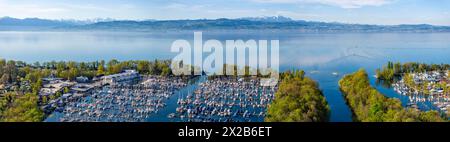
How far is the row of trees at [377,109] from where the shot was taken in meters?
4.07

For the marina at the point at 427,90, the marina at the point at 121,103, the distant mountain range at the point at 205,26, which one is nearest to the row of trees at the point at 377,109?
the marina at the point at 427,90

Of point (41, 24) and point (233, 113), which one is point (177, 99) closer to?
point (233, 113)

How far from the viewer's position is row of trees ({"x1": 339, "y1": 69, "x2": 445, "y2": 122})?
407 cm

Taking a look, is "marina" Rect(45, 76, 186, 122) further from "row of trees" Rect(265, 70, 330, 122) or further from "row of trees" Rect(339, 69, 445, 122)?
"row of trees" Rect(339, 69, 445, 122)

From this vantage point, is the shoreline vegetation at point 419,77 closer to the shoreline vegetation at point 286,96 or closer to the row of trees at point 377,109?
the shoreline vegetation at point 286,96

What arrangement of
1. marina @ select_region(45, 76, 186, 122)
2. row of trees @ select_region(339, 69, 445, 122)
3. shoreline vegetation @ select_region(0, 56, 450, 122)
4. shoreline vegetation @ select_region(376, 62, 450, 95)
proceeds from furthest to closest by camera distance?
shoreline vegetation @ select_region(376, 62, 450, 95)
marina @ select_region(45, 76, 186, 122)
shoreline vegetation @ select_region(0, 56, 450, 122)
row of trees @ select_region(339, 69, 445, 122)

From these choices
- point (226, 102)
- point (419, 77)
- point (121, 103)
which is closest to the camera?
point (121, 103)

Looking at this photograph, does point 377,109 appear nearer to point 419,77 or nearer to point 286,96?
point 286,96

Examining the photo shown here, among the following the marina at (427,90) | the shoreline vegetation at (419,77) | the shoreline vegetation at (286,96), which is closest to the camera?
the shoreline vegetation at (286,96)

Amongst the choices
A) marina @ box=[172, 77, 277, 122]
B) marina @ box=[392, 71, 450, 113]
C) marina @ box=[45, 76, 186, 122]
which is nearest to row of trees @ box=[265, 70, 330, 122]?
marina @ box=[172, 77, 277, 122]

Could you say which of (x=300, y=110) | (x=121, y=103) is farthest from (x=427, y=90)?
(x=121, y=103)

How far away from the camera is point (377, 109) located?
449 cm
